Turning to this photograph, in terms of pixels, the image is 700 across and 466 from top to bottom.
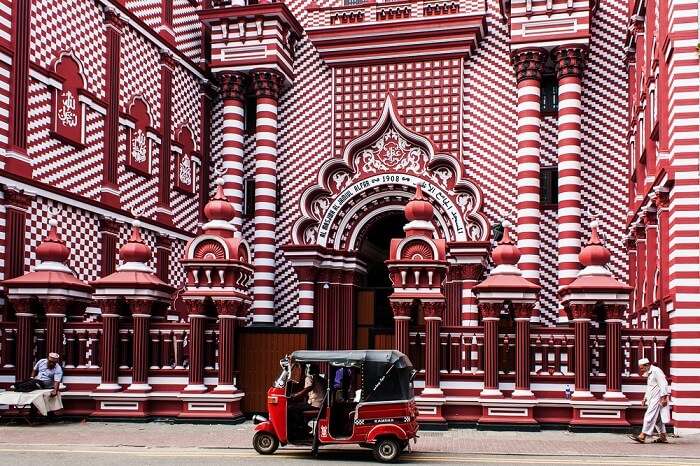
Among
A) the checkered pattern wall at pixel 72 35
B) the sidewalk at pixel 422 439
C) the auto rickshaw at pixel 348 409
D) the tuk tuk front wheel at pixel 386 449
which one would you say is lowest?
the sidewalk at pixel 422 439

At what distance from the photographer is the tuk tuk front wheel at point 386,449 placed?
15.9m

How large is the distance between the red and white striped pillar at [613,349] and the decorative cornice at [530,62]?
10.9 m

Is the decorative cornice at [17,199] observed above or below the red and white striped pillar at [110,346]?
above

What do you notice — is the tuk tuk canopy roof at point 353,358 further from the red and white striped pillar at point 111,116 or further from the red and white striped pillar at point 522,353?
the red and white striped pillar at point 111,116

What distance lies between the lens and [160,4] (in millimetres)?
30344

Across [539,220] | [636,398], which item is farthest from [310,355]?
[539,220]

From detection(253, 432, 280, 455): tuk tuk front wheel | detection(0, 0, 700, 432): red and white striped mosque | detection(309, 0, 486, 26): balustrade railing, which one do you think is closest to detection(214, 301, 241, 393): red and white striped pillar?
detection(0, 0, 700, 432): red and white striped mosque

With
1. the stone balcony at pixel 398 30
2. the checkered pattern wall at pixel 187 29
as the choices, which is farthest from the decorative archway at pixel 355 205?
the checkered pattern wall at pixel 187 29

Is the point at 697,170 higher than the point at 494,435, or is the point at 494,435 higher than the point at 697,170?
the point at 697,170

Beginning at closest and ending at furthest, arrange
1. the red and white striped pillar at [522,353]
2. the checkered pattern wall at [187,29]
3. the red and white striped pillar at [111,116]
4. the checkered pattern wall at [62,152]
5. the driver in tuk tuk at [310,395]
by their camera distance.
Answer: the driver in tuk tuk at [310,395], the red and white striped pillar at [522,353], the checkered pattern wall at [62,152], the red and white striped pillar at [111,116], the checkered pattern wall at [187,29]

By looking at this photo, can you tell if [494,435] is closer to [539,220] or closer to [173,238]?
[539,220]

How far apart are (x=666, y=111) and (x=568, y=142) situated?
694 cm

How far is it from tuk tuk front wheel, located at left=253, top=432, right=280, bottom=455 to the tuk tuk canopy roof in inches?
58.6

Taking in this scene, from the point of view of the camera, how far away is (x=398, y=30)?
101 feet
